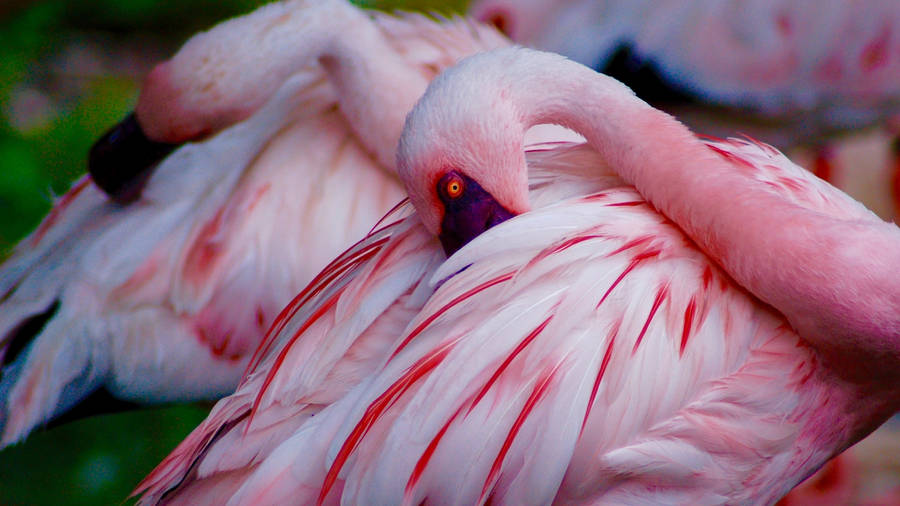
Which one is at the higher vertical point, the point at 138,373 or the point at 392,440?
the point at 392,440

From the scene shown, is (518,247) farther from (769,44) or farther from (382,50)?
(769,44)

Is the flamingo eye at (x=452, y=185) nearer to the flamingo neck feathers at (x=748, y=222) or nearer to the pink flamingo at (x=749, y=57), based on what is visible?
the flamingo neck feathers at (x=748, y=222)

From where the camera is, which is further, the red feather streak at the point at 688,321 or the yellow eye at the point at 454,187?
the yellow eye at the point at 454,187

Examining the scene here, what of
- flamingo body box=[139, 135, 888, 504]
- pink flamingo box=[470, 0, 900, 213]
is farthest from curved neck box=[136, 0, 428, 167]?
pink flamingo box=[470, 0, 900, 213]

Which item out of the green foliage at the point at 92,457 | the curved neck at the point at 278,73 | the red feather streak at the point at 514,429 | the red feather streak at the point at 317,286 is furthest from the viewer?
Answer: the green foliage at the point at 92,457

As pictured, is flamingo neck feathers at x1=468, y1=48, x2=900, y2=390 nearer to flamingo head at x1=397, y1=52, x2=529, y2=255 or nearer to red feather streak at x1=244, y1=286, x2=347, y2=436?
flamingo head at x1=397, y1=52, x2=529, y2=255

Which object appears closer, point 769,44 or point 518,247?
point 518,247

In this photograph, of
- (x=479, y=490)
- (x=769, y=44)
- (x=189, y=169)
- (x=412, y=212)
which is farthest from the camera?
(x=769, y=44)

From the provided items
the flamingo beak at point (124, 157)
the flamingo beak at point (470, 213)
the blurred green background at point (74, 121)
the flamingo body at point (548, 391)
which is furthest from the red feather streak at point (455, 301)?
the blurred green background at point (74, 121)

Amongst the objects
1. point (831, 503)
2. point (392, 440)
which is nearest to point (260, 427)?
point (392, 440)
